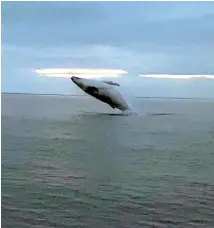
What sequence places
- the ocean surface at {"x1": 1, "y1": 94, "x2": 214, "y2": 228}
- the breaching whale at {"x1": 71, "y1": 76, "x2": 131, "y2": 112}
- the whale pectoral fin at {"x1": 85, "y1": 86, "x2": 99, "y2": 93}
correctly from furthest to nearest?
the whale pectoral fin at {"x1": 85, "y1": 86, "x2": 99, "y2": 93}, the breaching whale at {"x1": 71, "y1": 76, "x2": 131, "y2": 112}, the ocean surface at {"x1": 1, "y1": 94, "x2": 214, "y2": 228}

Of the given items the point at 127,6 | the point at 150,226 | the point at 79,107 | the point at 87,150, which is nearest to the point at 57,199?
the point at 150,226

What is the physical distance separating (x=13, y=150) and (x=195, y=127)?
116 inches

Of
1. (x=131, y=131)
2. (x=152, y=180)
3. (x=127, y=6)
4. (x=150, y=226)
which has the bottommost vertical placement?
(x=150, y=226)

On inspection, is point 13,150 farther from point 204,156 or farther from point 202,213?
point 202,213

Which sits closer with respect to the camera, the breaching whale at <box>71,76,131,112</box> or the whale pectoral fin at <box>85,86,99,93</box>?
the breaching whale at <box>71,76,131,112</box>

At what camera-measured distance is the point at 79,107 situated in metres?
9.38

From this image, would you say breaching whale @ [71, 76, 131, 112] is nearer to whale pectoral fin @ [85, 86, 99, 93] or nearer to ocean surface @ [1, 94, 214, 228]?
whale pectoral fin @ [85, 86, 99, 93]

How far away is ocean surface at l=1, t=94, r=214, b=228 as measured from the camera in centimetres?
265

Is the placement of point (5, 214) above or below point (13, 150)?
below

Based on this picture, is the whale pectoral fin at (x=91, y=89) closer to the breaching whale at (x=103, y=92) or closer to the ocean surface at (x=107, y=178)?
the breaching whale at (x=103, y=92)

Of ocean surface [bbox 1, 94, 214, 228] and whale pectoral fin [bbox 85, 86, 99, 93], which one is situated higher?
whale pectoral fin [bbox 85, 86, 99, 93]

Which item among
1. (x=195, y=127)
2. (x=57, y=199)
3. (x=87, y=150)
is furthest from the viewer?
(x=195, y=127)

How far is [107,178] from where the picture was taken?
11.2ft

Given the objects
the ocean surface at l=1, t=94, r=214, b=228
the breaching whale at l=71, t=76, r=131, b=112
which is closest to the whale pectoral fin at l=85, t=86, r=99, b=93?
the breaching whale at l=71, t=76, r=131, b=112
